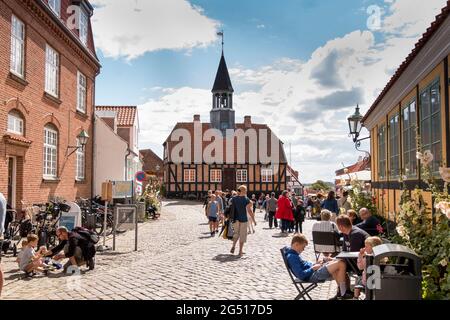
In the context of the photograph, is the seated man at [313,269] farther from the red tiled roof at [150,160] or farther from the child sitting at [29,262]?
the red tiled roof at [150,160]

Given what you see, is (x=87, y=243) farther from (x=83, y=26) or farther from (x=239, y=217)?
(x=83, y=26)

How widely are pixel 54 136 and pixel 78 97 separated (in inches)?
130

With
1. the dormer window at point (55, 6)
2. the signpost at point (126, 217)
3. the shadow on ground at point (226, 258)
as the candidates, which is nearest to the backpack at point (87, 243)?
the shadow on ground at point (226, 258)

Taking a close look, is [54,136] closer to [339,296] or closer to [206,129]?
[339,296]

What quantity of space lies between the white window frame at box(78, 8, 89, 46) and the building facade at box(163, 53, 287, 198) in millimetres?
27129

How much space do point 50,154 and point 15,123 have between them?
293 centimetres

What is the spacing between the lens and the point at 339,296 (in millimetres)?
6609

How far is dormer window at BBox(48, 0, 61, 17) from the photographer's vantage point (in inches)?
627

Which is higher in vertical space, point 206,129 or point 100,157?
point 206,129

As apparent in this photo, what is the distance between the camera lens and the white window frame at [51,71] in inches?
612

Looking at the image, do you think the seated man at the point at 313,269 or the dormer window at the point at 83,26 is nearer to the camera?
the seated man at the point at 313,269

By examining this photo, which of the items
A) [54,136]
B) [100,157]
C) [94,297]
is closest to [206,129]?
[100,157]

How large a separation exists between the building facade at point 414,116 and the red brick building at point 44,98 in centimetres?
947

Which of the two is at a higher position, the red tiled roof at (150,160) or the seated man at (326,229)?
the red tiled roof at (150,160)
